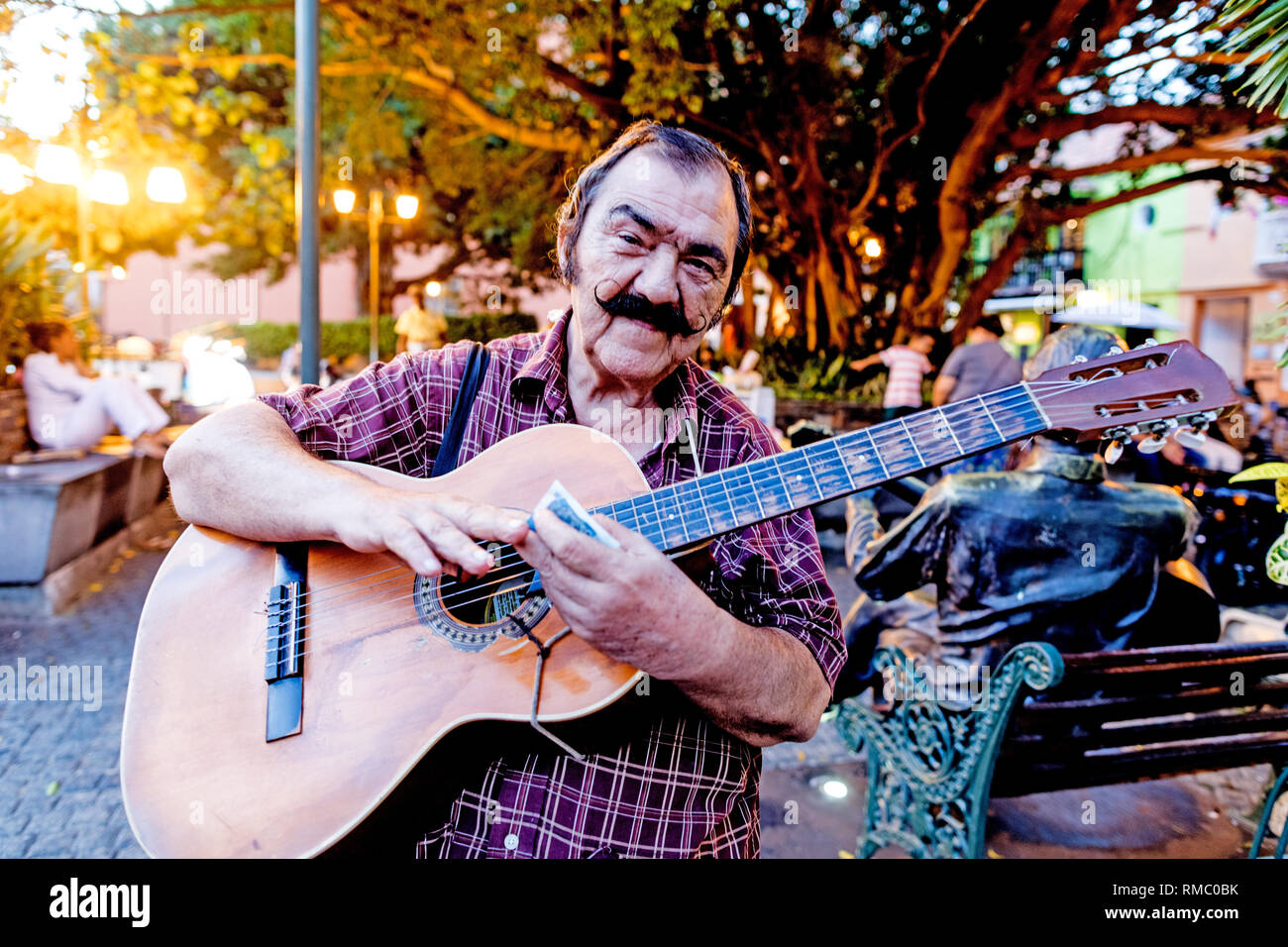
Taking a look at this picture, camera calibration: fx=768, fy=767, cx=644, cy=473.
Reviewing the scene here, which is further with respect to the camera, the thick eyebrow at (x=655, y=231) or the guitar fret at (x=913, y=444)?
the thick eyebrow at (x=655, y=231)

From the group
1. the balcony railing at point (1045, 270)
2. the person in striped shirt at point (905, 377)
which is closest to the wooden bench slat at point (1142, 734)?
the person in striped shirt at point (905, 377)

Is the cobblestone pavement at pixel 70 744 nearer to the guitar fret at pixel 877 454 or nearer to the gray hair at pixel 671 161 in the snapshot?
the gray hair at pixel 671 161

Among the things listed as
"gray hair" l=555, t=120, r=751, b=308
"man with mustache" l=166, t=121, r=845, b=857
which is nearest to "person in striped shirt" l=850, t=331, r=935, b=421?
"gray hair" l=555, t=120, r=751, b=308

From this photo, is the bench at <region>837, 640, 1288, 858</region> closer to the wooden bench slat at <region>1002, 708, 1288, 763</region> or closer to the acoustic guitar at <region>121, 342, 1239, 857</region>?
the wooden bench slat at <region>1002, 708, 1288, 763</region>

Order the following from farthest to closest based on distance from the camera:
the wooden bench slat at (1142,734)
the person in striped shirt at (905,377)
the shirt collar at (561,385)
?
the person in striped shirt at (905,377) < the wooden bench slat at (1142,734) < the shirt collar at (561,385)

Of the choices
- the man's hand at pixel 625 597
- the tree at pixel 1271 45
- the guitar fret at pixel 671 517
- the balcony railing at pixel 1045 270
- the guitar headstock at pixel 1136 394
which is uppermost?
the balcony railing at pixel 1045 270

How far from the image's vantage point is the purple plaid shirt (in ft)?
4.93

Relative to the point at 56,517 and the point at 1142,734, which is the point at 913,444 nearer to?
the point at 1142,734

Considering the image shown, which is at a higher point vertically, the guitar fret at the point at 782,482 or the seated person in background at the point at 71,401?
the guitar fret at the point at 782,482

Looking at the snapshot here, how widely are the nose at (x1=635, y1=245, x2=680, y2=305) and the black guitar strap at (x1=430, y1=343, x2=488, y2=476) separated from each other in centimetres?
43

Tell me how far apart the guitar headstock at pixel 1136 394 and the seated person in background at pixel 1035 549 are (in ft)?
4.22

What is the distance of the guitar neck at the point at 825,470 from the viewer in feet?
4.84

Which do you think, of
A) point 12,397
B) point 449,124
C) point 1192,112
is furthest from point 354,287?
point 1192,112

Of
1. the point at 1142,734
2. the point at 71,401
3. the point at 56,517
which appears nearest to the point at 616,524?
the point at 1142,734
